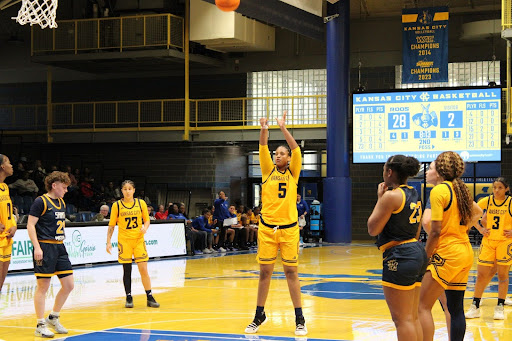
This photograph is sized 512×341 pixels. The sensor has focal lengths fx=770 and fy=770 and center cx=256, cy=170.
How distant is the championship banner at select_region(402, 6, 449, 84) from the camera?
83.5ft

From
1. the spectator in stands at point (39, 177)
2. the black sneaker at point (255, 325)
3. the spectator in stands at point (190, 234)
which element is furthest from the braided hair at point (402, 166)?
the spectator in stands at point (39, 177)

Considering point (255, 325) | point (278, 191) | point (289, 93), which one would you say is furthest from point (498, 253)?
point (289, 93)

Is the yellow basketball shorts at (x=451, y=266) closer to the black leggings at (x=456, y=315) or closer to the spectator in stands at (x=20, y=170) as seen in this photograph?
the black leggings at (x=456, y=315)

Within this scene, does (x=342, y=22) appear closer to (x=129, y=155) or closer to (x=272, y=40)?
(x=272, y=40)

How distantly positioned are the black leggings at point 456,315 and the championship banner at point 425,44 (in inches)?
755

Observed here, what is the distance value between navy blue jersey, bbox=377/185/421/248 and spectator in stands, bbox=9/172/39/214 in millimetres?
18669

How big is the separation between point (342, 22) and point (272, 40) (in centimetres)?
399

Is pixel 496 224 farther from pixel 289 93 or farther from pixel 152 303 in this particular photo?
pixel 289 93

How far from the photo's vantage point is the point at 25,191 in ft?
78.6

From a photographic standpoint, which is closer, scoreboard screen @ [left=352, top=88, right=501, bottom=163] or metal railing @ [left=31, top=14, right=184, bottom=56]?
scoreboard screen @ [left=352, top=88, right=501, bottom=163]

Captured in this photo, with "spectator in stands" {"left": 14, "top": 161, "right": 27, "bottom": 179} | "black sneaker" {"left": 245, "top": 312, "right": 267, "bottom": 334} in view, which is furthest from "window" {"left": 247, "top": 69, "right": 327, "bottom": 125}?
"black sneaker" {"left": 245, "top": 312, "right": 267, "bottom": 334}

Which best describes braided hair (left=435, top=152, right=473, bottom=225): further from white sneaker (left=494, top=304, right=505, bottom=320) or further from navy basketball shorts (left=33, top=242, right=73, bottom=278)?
navy basketball shorts (left=33, top=242, right=73, bottom=278)

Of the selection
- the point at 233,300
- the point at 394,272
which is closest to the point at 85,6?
the point at 233,300

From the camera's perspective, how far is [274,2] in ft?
72.1
